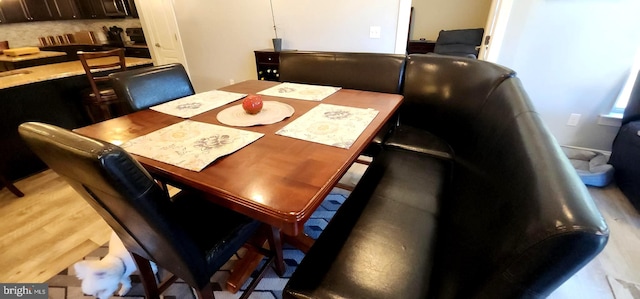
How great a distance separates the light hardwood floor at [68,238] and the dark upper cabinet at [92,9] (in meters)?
4.15

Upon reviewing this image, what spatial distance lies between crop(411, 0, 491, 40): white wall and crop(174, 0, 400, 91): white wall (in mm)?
3024

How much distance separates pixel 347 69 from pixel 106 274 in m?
1.83

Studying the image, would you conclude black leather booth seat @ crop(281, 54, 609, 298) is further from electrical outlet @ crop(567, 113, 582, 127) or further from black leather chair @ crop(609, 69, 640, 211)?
electrical outlet @ crop(567, 113, 582, 127)

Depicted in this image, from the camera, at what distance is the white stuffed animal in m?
1.21

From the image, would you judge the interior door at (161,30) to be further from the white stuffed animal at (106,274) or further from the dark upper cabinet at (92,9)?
the white stuffed animal at (106,274)

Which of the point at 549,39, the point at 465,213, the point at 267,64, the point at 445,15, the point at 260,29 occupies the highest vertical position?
the point at 445,15

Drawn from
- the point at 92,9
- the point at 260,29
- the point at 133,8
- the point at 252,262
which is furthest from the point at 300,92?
the point at 92,9

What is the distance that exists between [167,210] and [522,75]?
2929 millimetres

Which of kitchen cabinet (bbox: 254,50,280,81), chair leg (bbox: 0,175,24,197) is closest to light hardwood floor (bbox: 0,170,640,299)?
chair leg (bbox: 0,175,24,197)

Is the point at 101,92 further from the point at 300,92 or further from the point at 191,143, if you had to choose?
the point at 191,143

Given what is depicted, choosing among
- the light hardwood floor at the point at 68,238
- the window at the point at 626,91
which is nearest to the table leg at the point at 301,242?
the light hardwood floor at the point at 68,238

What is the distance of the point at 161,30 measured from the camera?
157 inches

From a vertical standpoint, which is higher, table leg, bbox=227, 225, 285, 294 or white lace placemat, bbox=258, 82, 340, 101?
white lace placemat, bbox=258, 82, 340, 101

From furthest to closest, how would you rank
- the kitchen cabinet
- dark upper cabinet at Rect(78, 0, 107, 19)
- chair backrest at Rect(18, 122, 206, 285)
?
dark upper cabinet at Rect(78, 0, 107, 19) → the kitchen cabinet → chair backrest at Rect(18, 122, 206, 285)
